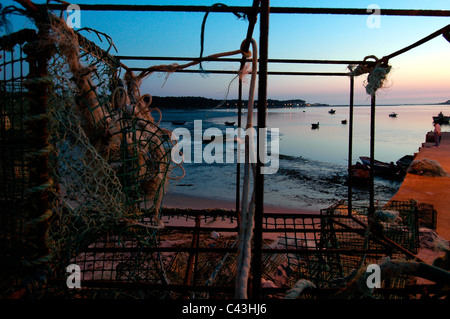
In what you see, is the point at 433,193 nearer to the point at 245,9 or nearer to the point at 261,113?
the point at 245,9

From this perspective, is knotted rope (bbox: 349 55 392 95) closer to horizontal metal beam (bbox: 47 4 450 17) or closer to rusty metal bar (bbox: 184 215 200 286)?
horizontal metal beam (bbox: 47 4 450 17)

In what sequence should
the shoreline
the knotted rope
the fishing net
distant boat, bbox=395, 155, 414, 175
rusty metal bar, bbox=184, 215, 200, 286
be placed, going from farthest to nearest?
1. distant boat, bbox=395, 155, 414, 175
2. the shoreline
3. the knotted rope
4. rusty metal bar, bbox=184, 215, 200, 286
5. the fishing net

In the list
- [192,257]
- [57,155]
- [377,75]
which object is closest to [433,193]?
[377,75]

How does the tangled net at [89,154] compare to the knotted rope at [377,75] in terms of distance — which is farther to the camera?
the knotted rope at [377,75]

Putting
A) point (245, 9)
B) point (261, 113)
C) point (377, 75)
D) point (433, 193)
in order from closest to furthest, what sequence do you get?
1. point (261, 113)
2. point (245, 9)
3. point (377, 75)
4. point (433, 193)

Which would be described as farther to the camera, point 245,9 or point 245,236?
point 245,9

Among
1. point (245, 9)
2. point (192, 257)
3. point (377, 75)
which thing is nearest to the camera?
point (245, 9)

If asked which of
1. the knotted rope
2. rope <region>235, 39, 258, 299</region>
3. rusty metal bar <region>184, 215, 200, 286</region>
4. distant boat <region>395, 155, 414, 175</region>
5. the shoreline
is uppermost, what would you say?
the knotted rope

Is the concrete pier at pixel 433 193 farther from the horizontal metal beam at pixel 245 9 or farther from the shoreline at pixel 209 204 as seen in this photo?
the horizontal metal beam at pixel 245 9

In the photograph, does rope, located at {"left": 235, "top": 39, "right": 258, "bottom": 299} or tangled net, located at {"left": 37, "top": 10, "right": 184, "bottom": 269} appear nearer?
rope, located at {"left": 235, "top": 39, "right": 258, "bottom": 299}

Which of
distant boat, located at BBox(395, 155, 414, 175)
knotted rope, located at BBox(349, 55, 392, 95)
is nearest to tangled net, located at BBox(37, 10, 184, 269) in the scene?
knotted rope, located at BBox(349, 55, 392, 95)

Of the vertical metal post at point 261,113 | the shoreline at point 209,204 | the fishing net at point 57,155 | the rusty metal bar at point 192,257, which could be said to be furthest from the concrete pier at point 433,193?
the fishing net at point 57,155

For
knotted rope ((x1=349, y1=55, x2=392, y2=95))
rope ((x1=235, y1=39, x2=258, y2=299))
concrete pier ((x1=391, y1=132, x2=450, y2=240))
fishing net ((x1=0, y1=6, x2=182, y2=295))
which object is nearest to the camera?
rope ((x1=235, y1=39, x2=258, y2=299))

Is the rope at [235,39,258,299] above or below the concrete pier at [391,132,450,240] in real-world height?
above
